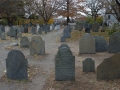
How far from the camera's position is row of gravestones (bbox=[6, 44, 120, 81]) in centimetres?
652

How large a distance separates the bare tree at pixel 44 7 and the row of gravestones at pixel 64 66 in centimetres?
3384

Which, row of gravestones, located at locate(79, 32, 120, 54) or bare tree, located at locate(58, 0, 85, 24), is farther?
bare tree, located at locate(58, 0, 85, 24)

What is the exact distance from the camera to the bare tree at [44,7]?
132 ft

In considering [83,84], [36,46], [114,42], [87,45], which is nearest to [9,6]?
[36,46]

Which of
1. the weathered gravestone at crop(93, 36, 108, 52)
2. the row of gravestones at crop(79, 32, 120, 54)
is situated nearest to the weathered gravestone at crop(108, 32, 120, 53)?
the row of gravestones at crop(79, 32, 120, 54)

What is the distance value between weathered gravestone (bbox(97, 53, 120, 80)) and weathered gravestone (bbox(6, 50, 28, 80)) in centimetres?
245

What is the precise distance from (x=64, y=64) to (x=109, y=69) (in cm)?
147

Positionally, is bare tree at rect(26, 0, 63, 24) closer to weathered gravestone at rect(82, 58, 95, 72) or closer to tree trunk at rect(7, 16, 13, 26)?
tree trunk at rect(7, 16, 13, 26)

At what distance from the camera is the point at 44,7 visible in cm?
3994

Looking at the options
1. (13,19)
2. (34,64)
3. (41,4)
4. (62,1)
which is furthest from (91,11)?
(34,64)

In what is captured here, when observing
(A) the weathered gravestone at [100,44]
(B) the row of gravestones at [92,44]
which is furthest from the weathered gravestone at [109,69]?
(A) the weathered gravestone at [100,44]

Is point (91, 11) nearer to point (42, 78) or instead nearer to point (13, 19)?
point (13, 19)

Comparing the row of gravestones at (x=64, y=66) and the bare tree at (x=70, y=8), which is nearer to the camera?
the row of gravestones at (x=64, y=66)

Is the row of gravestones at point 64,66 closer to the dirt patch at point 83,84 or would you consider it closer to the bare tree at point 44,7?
the dirt patch at point 83,84
